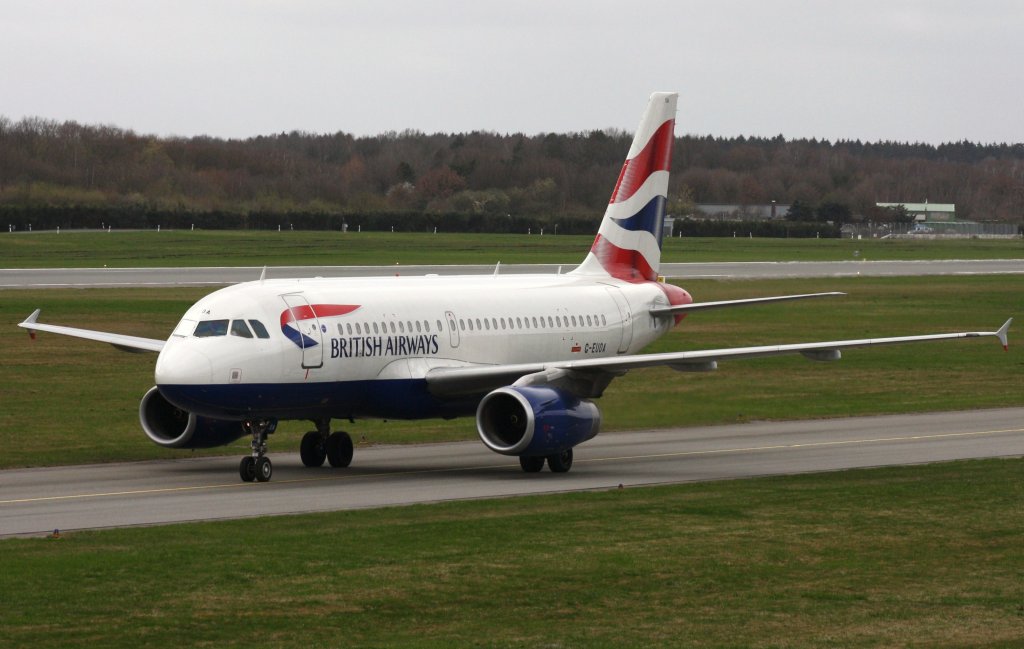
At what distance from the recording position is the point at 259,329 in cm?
3141

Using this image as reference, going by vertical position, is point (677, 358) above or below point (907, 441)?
above

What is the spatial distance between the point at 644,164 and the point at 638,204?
101cm

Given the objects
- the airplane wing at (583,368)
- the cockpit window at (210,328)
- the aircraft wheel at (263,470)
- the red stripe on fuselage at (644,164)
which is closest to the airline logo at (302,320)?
the cockpit window at (210,328)

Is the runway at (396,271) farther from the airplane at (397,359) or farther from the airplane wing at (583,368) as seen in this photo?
the airplane wing at (583,368)

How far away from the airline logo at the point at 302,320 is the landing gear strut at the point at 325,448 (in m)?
2.66

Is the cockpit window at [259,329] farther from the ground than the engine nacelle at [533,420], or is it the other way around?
the cockpit window at [259,329]

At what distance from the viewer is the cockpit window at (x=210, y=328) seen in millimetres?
31062

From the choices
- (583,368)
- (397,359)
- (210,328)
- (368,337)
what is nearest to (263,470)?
(210,328)

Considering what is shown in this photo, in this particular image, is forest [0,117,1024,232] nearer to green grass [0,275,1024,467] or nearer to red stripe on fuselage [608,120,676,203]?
green grass [0,275,1024,467]

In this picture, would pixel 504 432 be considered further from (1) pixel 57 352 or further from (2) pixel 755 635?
(1) pixel 57 352

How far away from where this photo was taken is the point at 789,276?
10100cm

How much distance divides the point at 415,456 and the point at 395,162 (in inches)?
6254

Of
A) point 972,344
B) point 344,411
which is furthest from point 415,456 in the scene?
point 972,344

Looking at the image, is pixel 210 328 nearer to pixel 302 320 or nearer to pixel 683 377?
pixel 302 320
